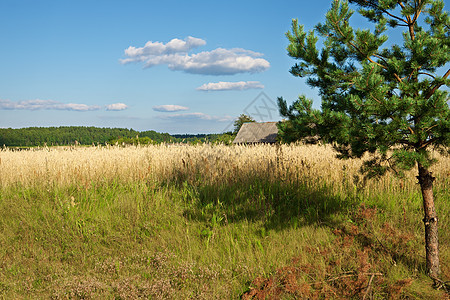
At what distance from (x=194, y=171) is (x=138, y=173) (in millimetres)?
1371

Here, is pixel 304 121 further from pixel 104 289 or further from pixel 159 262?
pixel 104 289

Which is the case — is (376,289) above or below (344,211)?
below

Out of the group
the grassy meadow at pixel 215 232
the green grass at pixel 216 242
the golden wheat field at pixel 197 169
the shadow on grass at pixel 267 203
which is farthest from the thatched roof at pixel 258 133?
the green grass at pixel 216 242

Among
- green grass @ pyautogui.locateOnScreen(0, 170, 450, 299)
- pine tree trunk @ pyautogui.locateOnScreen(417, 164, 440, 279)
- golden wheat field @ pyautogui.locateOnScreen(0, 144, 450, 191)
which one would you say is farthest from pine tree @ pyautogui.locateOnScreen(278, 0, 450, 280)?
golden wheat field @ pyautogui.locateOnScreen(0, 144, 450, 191)

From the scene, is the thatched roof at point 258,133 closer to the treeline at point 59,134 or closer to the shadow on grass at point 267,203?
the treeline at point 59,134

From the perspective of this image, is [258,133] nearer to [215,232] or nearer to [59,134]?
[215,232]

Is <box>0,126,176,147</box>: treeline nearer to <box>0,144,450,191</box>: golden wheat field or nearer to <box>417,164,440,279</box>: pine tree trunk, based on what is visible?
<box>0,144,450,191</box>: golden wheat field

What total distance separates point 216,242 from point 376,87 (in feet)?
10.1

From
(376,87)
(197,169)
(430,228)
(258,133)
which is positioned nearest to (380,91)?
(376,87)

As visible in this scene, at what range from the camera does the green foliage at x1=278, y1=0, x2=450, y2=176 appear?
319 cm

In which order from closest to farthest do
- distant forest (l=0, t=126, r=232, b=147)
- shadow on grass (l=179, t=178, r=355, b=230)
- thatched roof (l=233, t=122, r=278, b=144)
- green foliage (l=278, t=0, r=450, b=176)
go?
green foliage (l=278, t=0, r=450, b=176), shadow on grass (l=179, t=178, r=355, b=230), thatched roof (l=233, t=122, r=278, b=144), distant forest (l=0, t=126, r=232, b=147)

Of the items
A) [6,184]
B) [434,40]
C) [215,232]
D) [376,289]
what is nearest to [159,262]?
[215,232]

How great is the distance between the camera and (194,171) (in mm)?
7875

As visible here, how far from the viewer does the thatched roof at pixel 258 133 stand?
34406 mm
